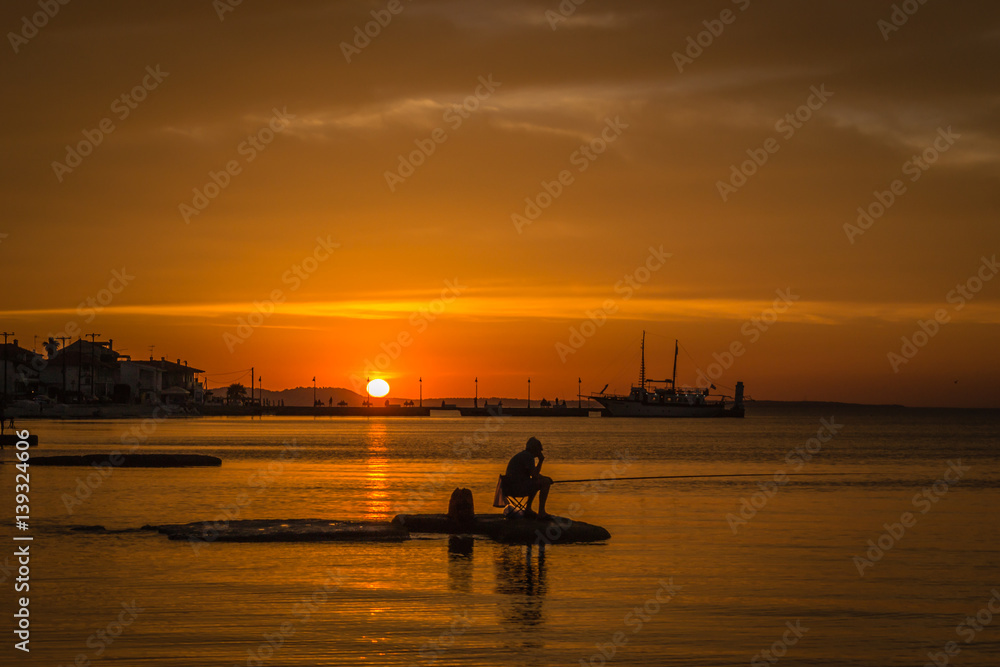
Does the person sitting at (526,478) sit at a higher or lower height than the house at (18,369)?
lower

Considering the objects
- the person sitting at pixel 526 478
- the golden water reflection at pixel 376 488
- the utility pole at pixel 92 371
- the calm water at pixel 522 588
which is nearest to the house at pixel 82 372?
the utility pole at pixel 92 371

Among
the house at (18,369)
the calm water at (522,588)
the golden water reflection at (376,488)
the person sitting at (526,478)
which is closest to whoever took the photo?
the calm water at (522,588)

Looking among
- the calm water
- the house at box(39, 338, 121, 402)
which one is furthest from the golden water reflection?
the house at box(39, 338, 121, 402)

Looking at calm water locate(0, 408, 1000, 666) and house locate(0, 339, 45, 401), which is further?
house locate(0, 339, 45, 401)

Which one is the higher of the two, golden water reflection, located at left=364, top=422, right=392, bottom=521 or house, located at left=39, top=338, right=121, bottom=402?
house, located at left=39, top=338, right=121, bottom=402

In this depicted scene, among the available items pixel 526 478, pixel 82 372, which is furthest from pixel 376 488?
pixel 82 372

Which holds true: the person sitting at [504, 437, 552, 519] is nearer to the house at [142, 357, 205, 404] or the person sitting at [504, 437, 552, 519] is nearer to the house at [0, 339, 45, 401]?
the house at [0, 339, 45, 401]

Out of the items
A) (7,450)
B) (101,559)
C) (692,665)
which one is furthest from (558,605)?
(7,450)

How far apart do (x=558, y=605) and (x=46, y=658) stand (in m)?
7.26

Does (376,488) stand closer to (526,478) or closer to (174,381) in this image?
(526,478)

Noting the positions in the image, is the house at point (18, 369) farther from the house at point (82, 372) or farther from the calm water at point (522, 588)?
the calm water at point (522, 588)

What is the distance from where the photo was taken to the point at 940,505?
33312 millimetres

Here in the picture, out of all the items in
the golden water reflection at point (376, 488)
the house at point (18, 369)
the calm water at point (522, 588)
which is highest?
the house at point (18, 369)

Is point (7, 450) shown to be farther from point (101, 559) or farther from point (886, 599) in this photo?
point (886, 599)
